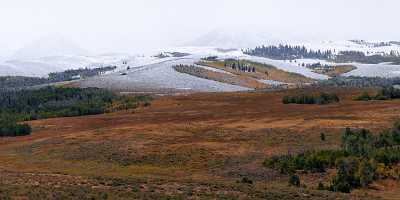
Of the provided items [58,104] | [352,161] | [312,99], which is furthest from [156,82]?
[352,161]

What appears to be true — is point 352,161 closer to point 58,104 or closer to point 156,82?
point 58,104

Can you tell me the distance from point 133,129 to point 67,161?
674 inches

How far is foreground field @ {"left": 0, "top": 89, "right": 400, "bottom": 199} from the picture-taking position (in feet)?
107

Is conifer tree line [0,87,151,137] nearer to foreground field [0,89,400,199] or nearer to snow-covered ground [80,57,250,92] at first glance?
foreground field [0,89,400,199]

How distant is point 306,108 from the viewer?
88.1 m

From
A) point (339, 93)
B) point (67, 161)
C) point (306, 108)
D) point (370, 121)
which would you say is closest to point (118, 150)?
point (67, 161)

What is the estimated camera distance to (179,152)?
5172 cm

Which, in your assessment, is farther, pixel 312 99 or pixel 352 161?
pixel 312 99

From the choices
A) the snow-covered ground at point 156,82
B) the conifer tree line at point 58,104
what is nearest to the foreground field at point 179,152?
the conifer tree line at point 58,104

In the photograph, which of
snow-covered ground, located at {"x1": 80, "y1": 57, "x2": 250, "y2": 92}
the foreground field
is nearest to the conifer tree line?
the foreground field

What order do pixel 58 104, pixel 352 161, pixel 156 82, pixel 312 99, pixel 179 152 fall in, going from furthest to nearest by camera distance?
pixel 156 82, pixel 58 104, pixel 312 99, pixel 179 152, pixel 352 161

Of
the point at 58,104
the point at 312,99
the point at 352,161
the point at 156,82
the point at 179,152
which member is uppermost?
the point at 352,161

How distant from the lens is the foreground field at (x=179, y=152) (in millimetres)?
32594

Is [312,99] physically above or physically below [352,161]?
below
